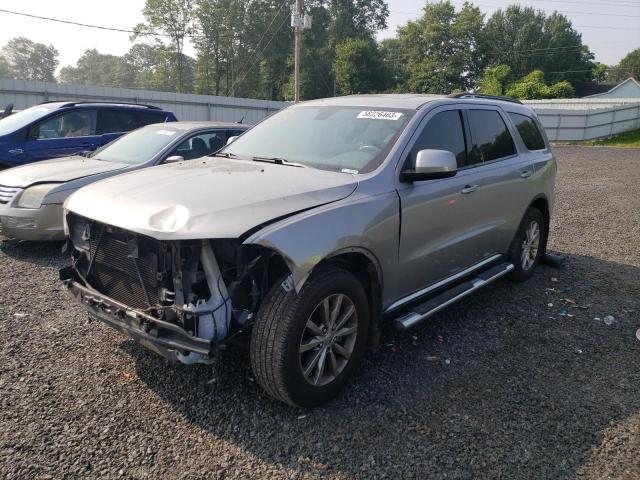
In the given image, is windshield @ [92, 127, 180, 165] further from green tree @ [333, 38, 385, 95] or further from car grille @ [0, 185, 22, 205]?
green tree @ [333, 38, 385, 95]

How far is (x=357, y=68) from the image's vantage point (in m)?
49.0

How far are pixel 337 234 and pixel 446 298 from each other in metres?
1.42

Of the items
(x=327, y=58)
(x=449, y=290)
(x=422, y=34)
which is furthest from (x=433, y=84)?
(x=449, y=290)

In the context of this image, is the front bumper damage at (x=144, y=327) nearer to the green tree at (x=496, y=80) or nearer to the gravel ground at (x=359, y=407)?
the gravel ground at (x=359, y=407)

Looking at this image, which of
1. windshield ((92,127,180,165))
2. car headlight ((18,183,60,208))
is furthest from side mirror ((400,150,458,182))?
car headlight ((18,183,60,208))

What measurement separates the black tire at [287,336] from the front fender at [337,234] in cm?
12

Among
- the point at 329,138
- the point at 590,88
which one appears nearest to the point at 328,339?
the point at 329,138

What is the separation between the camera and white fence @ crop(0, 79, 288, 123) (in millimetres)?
17812

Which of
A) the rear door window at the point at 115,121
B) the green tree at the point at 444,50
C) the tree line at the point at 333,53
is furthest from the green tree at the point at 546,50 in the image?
the rear door window at the point at 115,121

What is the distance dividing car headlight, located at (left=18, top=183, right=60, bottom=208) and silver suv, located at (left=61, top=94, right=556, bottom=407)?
268 cm

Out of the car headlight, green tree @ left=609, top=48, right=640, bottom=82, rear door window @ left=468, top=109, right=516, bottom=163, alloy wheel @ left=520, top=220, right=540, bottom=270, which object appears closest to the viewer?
rear door window @ left=468, top=109, right=516, bottom=163

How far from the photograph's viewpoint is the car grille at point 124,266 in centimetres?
290

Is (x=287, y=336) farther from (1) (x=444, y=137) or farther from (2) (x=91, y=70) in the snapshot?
(2) (x=91, y=70)

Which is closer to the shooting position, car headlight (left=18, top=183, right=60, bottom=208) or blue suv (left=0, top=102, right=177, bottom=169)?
car headlight (left=18, top=183, right=60, bottom=208)
